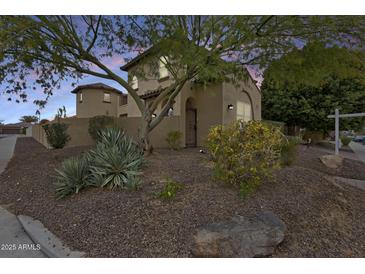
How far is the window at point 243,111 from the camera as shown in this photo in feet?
41.3

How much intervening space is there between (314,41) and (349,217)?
431cm

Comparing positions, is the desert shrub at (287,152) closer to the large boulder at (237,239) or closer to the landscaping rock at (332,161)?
the landscaping rock at (332,161)

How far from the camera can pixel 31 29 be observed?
5086 millimetres

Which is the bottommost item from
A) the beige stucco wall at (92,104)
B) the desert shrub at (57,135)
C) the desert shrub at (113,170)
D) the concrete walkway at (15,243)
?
the concrete walkway at (15,243)

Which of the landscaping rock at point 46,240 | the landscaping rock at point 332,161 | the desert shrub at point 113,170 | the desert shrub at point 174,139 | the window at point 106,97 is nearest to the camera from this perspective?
the landscaping rock at point 46,240

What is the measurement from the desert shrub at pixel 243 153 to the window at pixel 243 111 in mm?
8630

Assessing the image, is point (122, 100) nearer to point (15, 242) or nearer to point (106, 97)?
point (106, 97)

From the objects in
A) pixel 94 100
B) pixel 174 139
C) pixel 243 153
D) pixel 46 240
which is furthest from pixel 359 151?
pixel 94 100

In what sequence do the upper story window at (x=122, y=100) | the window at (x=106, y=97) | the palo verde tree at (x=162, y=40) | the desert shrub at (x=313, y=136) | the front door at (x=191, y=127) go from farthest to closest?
the window at (x=106, y=97) → the upper story window at (x=122, y=100) → the desert shrub at (x=313, y=136) → the front door at (x=191, y=127) → the palo verde tree at (x=162, y=40)

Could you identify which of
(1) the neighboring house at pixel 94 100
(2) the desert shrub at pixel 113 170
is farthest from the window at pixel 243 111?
(1) the neighboring house at pixel 94 100

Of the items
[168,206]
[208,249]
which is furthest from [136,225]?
[208,249]

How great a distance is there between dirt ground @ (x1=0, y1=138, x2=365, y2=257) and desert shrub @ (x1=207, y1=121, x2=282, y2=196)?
28 cm

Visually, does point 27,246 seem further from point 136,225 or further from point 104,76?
point 104,76

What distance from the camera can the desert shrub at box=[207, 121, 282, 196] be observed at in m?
3.93
